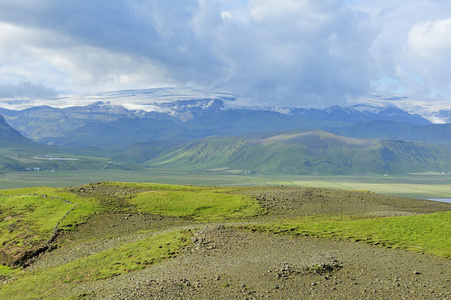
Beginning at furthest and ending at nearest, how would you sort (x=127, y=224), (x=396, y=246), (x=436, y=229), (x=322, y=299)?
(x=127, y=224) → (x=436, y=229) → (x=396, y=246) → (x=322, y=299)

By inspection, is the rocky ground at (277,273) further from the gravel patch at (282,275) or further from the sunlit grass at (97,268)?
the sunlit grass at (97,268)

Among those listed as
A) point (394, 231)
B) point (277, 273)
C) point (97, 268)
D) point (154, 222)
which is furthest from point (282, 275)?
point (154, 222)

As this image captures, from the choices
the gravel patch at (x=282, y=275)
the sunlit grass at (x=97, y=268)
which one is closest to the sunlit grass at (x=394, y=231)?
the gravel patch at (x=282, y=275)

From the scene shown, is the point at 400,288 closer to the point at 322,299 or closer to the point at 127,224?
the point at 322,299

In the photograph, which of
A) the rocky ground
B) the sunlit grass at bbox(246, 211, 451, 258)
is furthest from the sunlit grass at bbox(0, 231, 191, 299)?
the sunlit grass at bbox(246, 211, 451, 258)

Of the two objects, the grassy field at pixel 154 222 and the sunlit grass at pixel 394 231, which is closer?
the grassy field at pixel 154 222

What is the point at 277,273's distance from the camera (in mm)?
32781

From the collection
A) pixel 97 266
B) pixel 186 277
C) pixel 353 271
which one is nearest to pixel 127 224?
pixel 97 266

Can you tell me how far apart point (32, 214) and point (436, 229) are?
190ft

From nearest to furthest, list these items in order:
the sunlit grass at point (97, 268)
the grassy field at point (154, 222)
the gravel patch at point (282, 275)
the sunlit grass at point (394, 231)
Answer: the gravel patch at point (282, 275) < the sunlit grass at point (97, 268) < the grassy field at point (154, 222) < the sunlit grass at point (394, 231)

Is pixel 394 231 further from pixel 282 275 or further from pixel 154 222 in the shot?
pixel 154 222

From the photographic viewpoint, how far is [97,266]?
125 feet

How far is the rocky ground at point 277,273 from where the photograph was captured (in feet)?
96.0

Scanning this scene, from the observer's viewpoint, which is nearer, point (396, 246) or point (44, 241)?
point (396, 246)
